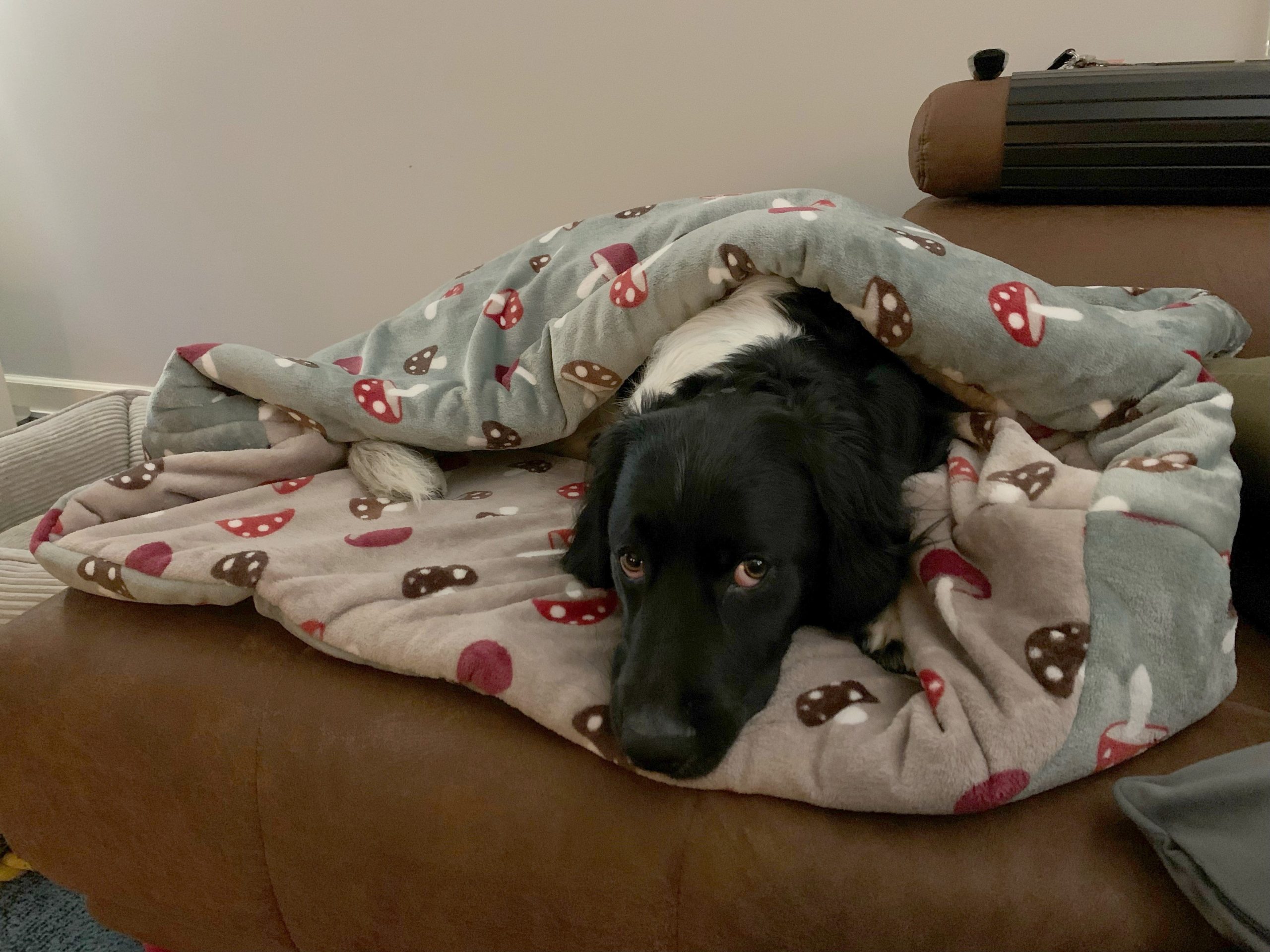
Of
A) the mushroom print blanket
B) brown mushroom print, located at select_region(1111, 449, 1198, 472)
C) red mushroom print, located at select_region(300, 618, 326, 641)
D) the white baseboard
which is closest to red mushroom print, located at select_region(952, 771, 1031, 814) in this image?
the mushroom print blanket

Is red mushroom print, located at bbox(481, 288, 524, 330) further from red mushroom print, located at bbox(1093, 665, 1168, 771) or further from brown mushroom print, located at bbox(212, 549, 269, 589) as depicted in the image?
red mushroom print, located at bbox(1093, 665, 1168, 771)

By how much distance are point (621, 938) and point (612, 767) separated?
0.61 feet

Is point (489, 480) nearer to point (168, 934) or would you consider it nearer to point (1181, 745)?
point (168, 934)

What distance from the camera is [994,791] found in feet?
2.70

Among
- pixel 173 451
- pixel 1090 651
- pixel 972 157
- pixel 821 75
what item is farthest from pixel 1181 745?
pixel 821 75

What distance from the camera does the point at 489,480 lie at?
5.42 ft

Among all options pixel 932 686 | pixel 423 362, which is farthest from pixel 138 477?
pixel 932 686

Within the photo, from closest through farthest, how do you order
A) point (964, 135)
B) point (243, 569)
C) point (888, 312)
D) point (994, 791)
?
point (994, 791) < point (243, 569) < point (888, 312) < point (964, 135)

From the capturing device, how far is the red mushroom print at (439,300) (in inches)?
72.8

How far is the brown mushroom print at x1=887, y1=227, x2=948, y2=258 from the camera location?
131 centimetres

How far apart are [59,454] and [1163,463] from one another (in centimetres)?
243

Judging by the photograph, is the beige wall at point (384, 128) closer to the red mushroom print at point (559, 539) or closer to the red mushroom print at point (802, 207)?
the red mushroom print at point (802, 207)

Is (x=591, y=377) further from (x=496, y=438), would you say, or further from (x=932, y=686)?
(x=932, y=686)

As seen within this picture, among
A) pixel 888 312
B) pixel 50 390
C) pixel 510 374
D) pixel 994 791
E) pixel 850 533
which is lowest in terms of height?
pixel 50 390
